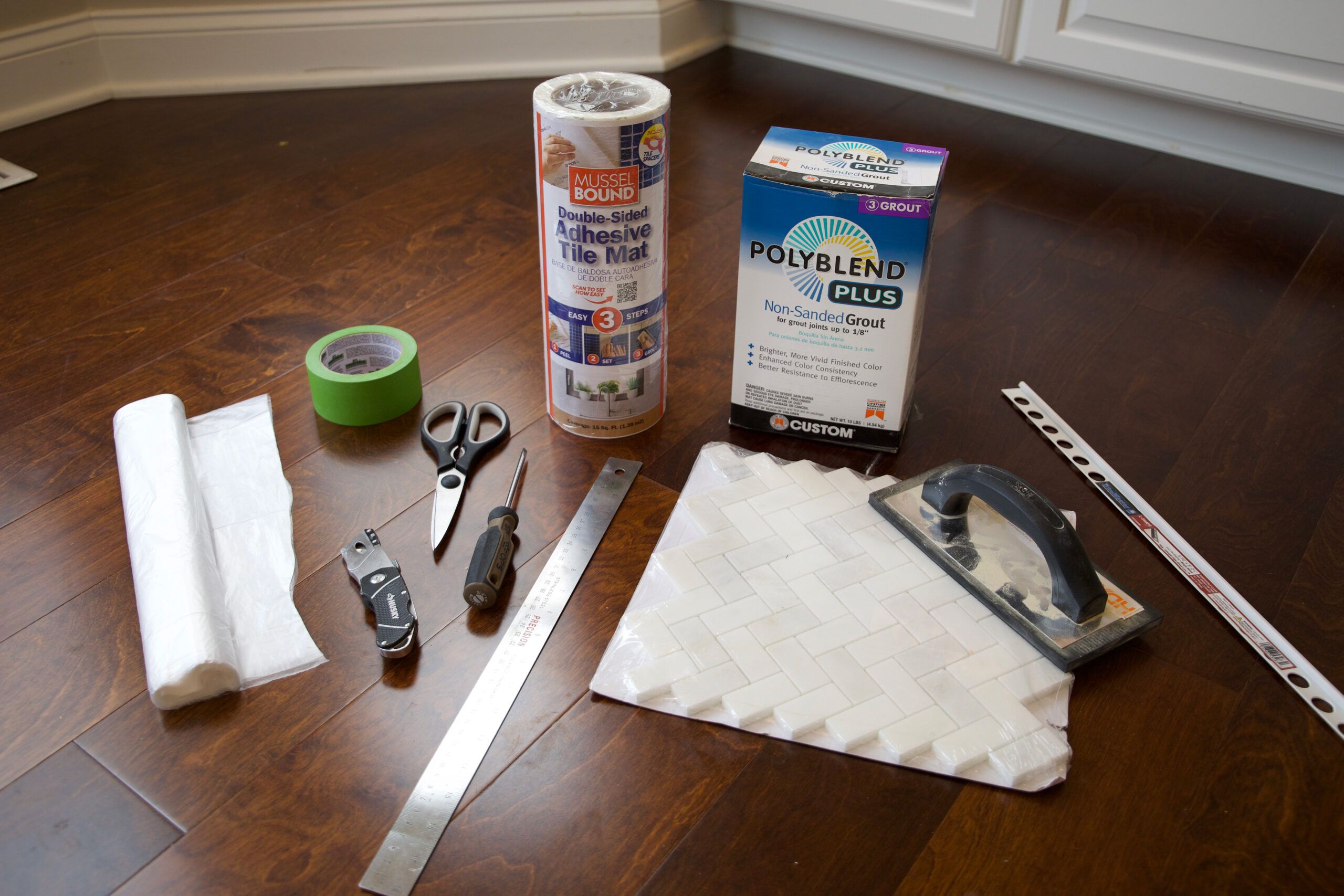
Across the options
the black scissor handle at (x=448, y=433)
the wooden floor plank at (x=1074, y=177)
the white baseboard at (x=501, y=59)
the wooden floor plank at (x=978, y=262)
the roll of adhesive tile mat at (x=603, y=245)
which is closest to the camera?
the roll of adhesive tile mat at (x=603, y=245)

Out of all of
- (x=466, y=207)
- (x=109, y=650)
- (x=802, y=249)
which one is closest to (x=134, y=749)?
(x=109, y=650)

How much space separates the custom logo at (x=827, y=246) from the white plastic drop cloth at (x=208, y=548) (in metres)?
0.54

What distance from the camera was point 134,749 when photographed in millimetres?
767

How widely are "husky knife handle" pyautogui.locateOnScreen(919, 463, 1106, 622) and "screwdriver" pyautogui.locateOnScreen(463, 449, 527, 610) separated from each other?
0.41 meters

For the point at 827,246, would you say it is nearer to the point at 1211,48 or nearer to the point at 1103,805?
the point at 1103,805

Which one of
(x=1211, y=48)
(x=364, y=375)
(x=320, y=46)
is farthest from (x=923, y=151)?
(x=320, y=46)

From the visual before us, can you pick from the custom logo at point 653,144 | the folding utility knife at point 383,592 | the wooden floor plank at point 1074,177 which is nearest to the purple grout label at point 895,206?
the custom logo at point 653,144

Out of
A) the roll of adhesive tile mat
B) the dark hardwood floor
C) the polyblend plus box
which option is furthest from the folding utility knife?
the polyblend plus box

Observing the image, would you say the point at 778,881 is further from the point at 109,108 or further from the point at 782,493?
the point at 109,108

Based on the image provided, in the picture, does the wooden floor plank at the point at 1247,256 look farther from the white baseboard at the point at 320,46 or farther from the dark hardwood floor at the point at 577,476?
the white baseboard at the point at 320,46

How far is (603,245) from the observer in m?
0.95

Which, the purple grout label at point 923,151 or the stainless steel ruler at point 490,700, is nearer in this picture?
the stainless steel ruler at point 490,700

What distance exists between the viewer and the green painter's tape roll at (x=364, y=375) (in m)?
1.06

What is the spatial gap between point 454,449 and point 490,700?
0.31 metres
